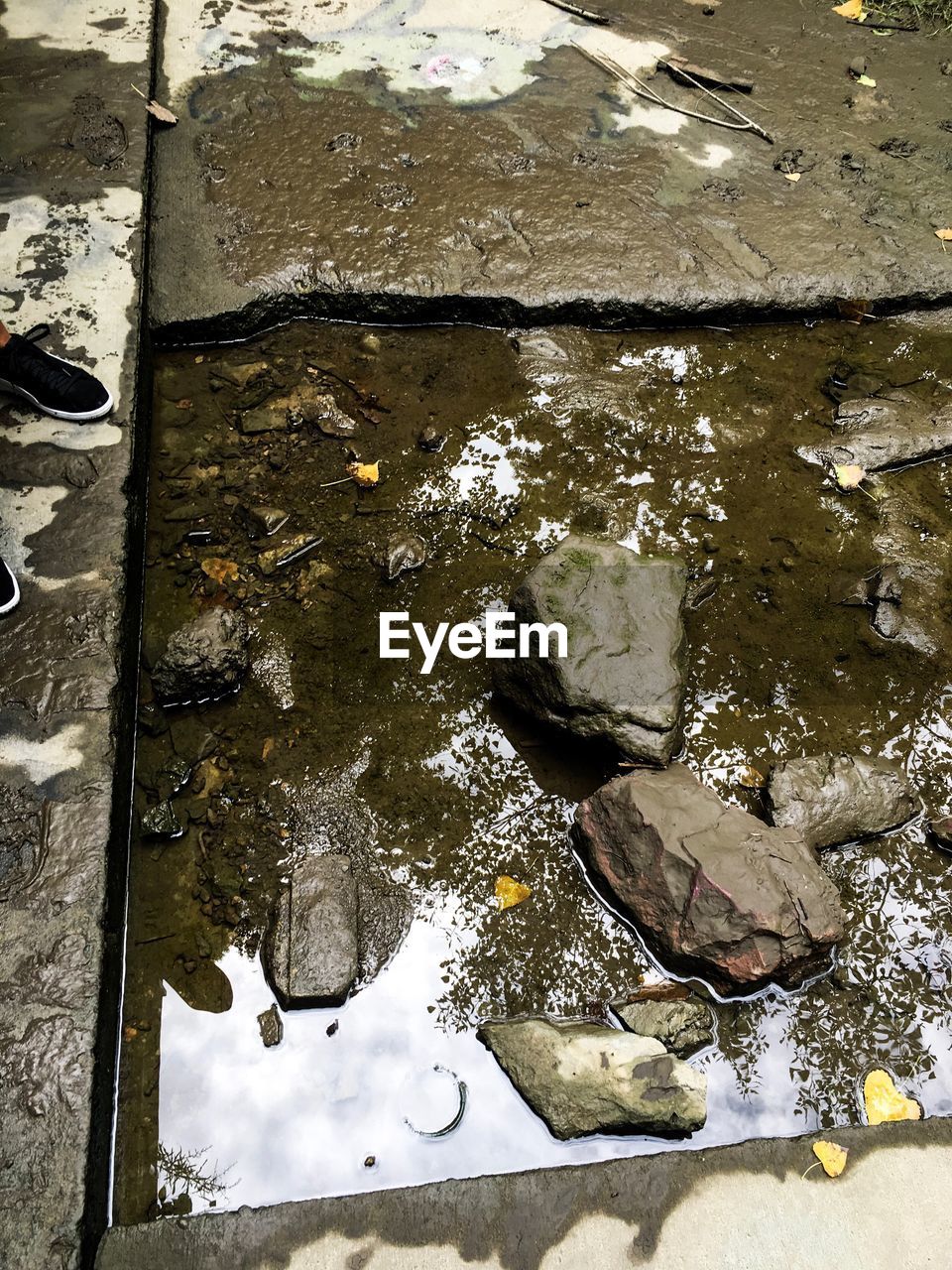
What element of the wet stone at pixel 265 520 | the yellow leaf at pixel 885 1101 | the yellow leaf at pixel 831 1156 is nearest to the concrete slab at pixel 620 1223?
the yellow leaf at pixel 831 1156

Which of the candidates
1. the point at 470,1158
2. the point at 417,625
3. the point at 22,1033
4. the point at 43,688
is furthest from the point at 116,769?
the point at 470,1158

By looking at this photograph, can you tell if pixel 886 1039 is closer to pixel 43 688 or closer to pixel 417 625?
pixel 417 625

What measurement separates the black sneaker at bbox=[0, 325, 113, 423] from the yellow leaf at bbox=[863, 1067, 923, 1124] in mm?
2622

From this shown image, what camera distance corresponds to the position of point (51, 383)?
8.72ft

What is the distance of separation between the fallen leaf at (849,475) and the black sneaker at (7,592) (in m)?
2.44

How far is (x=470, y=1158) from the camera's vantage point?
1836 mm

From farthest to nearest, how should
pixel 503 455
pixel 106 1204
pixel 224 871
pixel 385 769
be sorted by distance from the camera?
pixel 503 455, pixel 385 769, pixel 224 871, pixel 106 1204

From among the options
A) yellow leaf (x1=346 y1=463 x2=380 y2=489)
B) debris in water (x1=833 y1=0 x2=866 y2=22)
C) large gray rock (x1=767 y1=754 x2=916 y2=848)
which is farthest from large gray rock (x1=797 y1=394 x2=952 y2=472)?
debris in water (x1=833 y1=0 x2=866 y2=22)

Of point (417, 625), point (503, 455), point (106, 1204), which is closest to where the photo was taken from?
point (106, 1204)

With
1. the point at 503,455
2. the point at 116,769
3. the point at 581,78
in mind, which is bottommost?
the point at 116,769

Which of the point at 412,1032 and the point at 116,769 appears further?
the point at 116,769

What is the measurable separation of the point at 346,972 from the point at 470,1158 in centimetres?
44

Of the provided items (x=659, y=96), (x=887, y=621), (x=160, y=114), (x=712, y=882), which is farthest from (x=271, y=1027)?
(x=659, y=96)

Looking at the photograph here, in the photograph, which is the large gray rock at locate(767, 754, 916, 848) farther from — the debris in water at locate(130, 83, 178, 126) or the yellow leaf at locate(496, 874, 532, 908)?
the debris in water at locate(130, 83, 178, 126)
